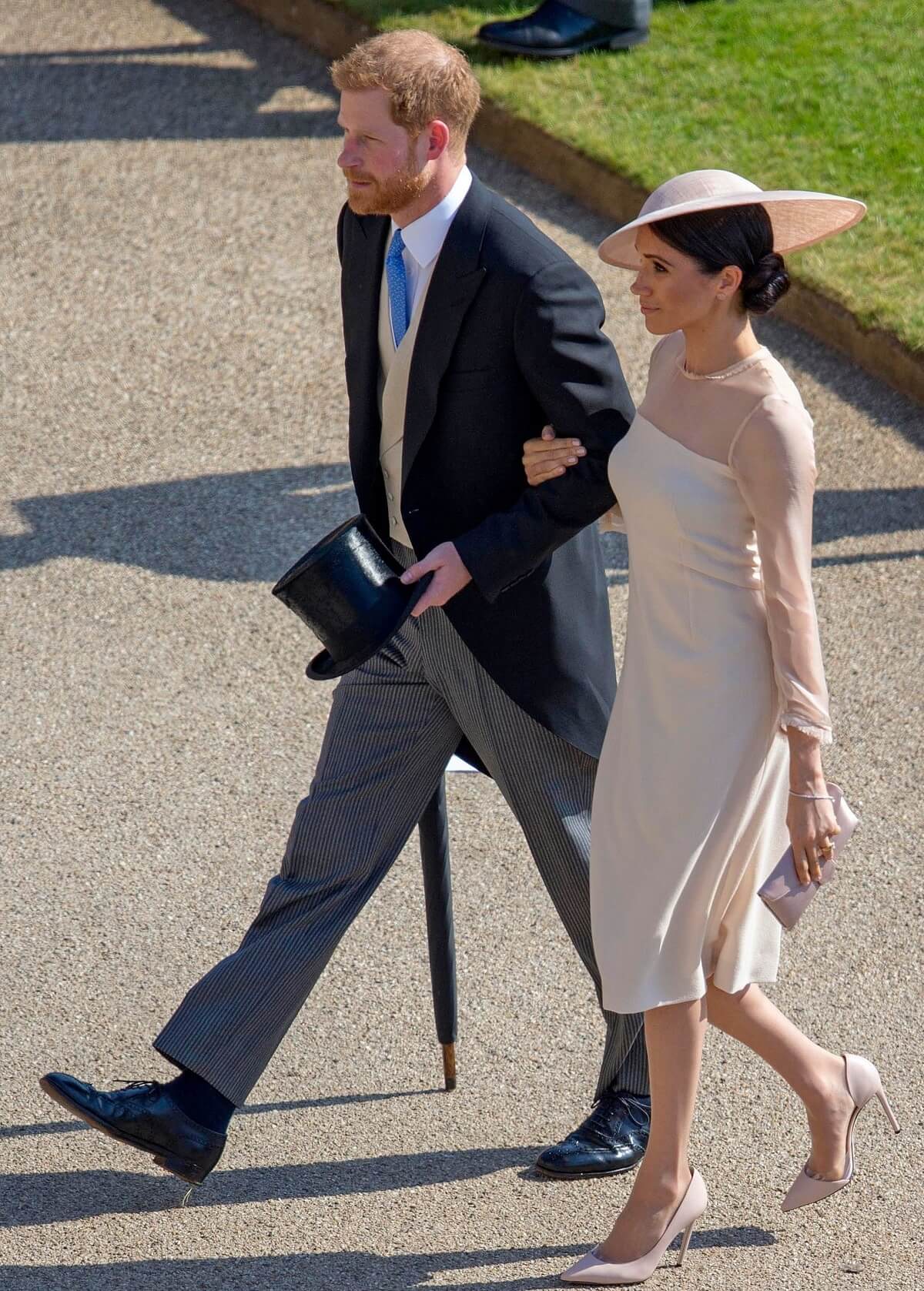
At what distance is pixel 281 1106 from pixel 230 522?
95.4 inches

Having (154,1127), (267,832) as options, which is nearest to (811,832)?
(154,1127)

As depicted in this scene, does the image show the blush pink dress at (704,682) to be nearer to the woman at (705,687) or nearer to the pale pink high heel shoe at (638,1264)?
the woman at (705,687)

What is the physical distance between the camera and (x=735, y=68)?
8.48m

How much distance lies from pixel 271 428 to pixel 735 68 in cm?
355

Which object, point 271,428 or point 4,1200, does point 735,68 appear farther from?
point 4,1200

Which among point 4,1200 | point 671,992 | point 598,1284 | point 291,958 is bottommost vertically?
point 4,1200

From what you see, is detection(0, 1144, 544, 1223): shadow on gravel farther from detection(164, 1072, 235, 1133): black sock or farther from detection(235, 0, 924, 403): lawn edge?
detection(235, 0, 924, 403): lawn edge

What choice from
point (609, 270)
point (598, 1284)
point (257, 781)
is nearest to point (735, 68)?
point (609, 270)

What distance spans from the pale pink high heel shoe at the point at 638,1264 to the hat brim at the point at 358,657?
1149 millimetres

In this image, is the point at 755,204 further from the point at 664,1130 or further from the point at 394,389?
the point at 664,1130

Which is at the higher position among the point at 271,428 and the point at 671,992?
the point at 671,992

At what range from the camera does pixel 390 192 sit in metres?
3.29

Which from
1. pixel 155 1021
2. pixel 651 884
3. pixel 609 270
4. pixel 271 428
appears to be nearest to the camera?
pixel 651 884

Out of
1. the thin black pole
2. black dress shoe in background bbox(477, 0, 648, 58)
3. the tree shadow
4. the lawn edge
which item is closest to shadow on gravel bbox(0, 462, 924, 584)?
the tree shadow
